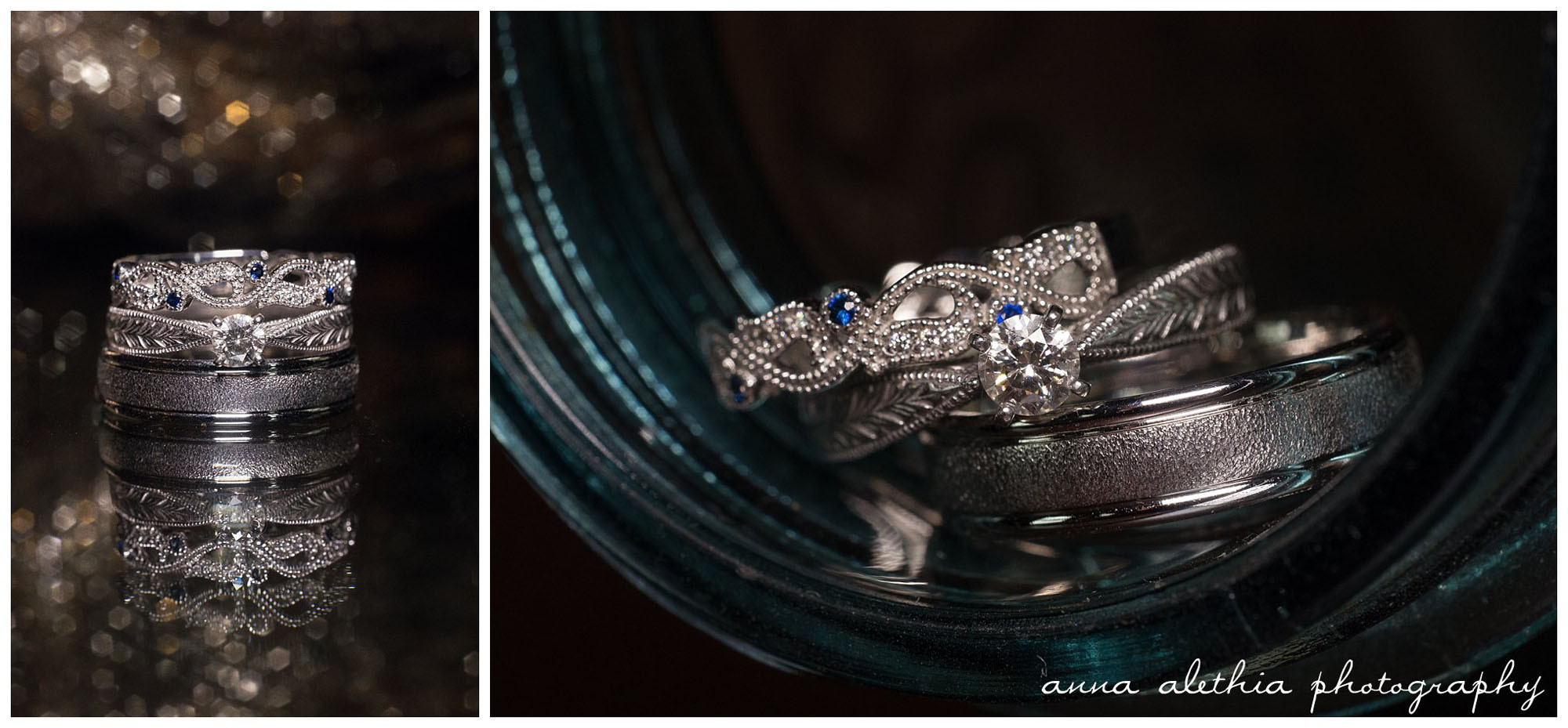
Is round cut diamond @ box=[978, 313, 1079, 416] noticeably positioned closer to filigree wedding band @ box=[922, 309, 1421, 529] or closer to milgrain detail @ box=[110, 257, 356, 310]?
filigree wedding band @ box=[922, 309, 1421, 529]

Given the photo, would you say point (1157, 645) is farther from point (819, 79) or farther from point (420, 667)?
point (819, 79)

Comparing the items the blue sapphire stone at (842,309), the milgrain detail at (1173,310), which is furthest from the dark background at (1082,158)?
the blue sapphire stone at (842,309)

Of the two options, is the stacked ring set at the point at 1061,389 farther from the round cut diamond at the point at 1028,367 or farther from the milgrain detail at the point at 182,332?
the milgrain detail at the point at 182,332

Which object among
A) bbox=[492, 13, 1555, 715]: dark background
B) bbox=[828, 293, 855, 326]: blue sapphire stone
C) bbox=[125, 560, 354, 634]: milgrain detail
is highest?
bbox=[492, 13, 1555, 715]: dark background

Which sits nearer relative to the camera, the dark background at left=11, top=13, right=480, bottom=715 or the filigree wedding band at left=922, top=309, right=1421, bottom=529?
the filigree wedding band at left=922, top=309, right=1421, bottom=529

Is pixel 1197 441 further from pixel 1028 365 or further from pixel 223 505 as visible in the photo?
pixel 223 505

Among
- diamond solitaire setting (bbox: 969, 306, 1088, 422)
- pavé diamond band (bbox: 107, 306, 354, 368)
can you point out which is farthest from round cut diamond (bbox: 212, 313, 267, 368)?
diamond solitaire setting (bbox: 969, 306, 1088, 422)
